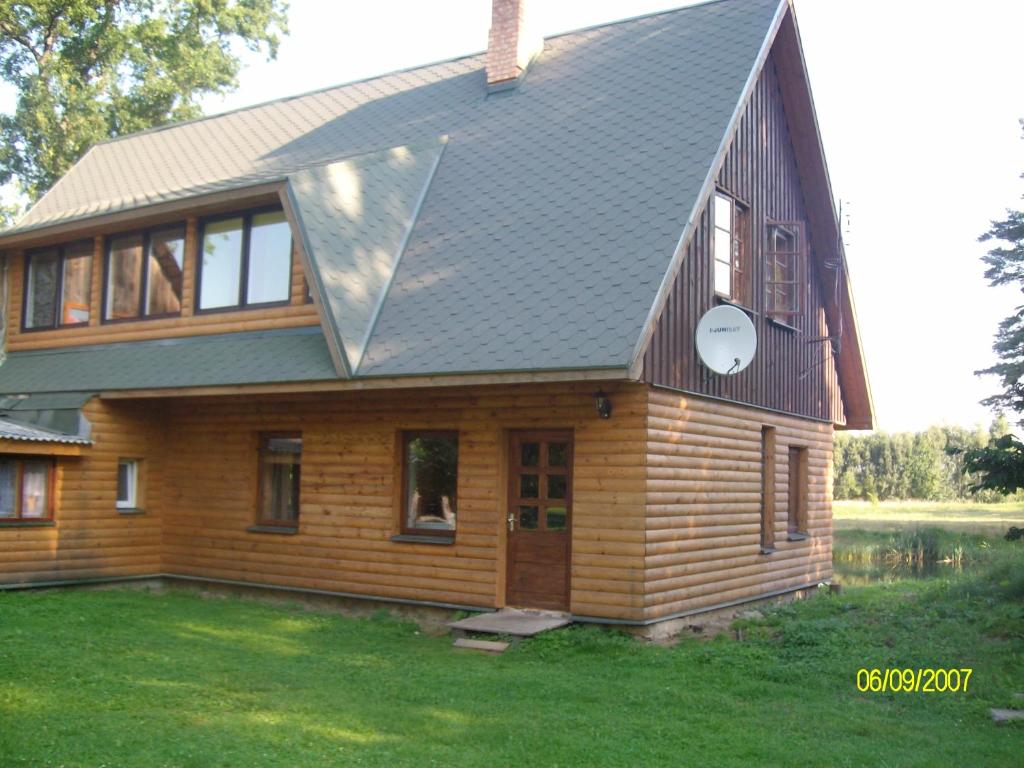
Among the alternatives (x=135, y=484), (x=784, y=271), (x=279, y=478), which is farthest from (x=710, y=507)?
(x=135, y=484)

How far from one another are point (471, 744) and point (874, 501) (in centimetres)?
3853

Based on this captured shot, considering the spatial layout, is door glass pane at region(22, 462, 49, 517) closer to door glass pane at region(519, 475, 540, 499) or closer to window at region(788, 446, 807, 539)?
door glass pane at region(519, 475, 540, 499)

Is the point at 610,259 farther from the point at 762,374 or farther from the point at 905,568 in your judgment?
the point at 905,568

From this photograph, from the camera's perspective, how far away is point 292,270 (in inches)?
511

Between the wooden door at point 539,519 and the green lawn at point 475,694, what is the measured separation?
0.87 meters

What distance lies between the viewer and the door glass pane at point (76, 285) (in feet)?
50.2

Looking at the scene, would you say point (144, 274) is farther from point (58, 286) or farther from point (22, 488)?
point (22, 488)

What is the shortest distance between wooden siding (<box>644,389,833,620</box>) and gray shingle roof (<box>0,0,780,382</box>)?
5.01 feet

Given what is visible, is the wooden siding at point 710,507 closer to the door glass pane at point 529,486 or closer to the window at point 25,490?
the door glass pane at point 529,486

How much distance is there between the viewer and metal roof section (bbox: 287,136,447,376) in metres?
11.7

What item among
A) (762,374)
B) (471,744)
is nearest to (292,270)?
(762,374)

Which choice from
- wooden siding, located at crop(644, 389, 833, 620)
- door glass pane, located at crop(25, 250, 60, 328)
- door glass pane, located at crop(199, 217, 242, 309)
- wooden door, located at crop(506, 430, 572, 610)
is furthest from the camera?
door glass pane, located at crop(25, 250, 60, 328)

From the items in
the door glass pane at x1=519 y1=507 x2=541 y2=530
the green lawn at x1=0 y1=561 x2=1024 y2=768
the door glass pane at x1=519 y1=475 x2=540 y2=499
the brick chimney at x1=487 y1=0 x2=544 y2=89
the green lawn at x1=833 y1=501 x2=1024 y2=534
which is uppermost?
the brick chimney at x1=487 y1=0 x2=544 y2=89

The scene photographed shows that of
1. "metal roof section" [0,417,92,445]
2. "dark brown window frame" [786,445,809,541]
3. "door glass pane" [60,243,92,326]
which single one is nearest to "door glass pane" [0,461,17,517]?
"metal roof section" [0,417,92,445]
